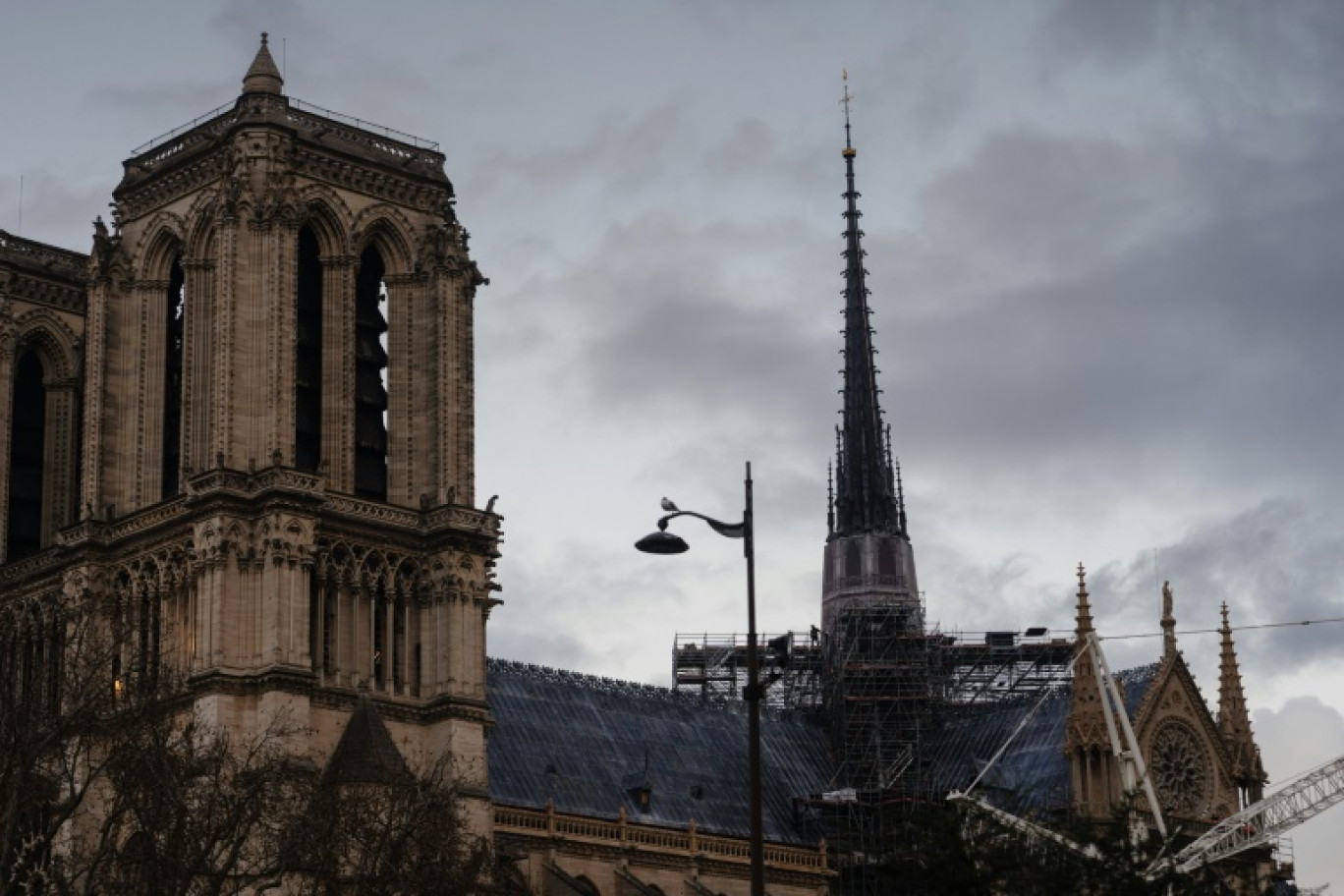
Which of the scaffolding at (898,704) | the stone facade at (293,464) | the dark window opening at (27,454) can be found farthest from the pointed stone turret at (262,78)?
the scaffolding at (898,704)

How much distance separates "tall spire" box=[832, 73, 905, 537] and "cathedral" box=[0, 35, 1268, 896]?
20161 mm

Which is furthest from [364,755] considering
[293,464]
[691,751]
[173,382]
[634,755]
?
[691,751]

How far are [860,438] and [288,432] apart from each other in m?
50.0

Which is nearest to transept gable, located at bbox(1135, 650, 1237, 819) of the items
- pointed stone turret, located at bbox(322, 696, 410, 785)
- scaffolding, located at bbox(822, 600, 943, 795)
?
scaffolding, located at bbox(822, 600, 943, 795)

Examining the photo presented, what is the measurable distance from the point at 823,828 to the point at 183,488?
110ft

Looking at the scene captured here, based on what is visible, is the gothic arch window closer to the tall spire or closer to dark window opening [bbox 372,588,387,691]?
the tall spire

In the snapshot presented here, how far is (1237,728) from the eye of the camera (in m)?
122

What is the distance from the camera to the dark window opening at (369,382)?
102 metres

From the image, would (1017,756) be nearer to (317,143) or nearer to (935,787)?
(935,787)

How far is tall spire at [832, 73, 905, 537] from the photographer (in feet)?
461

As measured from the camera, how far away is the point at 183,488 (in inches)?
3868

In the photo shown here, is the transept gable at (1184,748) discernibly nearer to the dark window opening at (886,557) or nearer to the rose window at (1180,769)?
the rose window at (1180,769)

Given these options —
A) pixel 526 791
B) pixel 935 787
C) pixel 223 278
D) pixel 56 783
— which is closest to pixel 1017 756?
pixel 935 787

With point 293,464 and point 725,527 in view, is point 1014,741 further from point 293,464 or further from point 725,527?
point 725,527
